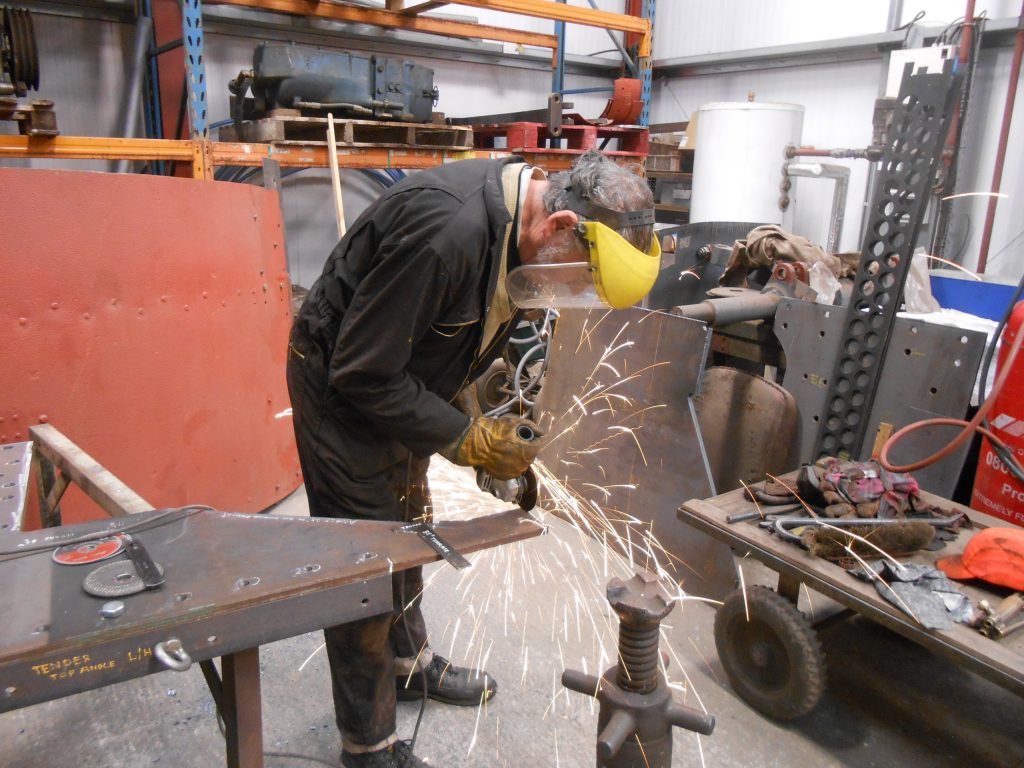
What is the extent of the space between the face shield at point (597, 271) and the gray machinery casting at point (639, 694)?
2.34 feet

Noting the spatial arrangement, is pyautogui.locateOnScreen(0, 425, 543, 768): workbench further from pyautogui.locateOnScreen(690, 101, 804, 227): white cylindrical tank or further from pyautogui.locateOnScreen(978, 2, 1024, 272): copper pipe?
pyautogui.locateOnScreen(978, 2, 1024, 272): copper pipe

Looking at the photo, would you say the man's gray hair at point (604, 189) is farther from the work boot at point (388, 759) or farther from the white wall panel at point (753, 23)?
the white wall panel at point (753, 23)

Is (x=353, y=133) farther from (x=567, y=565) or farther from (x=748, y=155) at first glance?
(x=748, y=155)

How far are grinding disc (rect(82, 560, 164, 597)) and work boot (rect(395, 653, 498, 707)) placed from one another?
54.1 inches

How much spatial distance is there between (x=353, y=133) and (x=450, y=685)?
11.3ft

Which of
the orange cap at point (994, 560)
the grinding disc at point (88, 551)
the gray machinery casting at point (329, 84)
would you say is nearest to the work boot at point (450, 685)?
the grinding disc at point (88, 551)

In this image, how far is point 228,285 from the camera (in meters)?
3.26

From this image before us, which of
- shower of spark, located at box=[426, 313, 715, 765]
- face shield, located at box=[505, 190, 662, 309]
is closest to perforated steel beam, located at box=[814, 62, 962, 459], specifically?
shower of spark, located at box=[426, 313, 715, 765]

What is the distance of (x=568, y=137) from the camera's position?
593 centimetres

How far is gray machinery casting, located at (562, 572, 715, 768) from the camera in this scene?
1304 mm

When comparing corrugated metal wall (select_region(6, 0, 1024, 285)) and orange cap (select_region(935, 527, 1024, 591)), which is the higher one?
corrugated metal wall (select_region(6, 0, 1024, 285))

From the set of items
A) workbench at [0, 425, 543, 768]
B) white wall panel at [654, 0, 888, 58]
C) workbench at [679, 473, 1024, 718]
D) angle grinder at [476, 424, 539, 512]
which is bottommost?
workbench at [679, 473, 1024, 718]

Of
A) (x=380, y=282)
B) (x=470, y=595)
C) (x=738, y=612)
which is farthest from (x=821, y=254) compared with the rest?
(x=380, y=282)

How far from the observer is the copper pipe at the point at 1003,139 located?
17.6 feet
